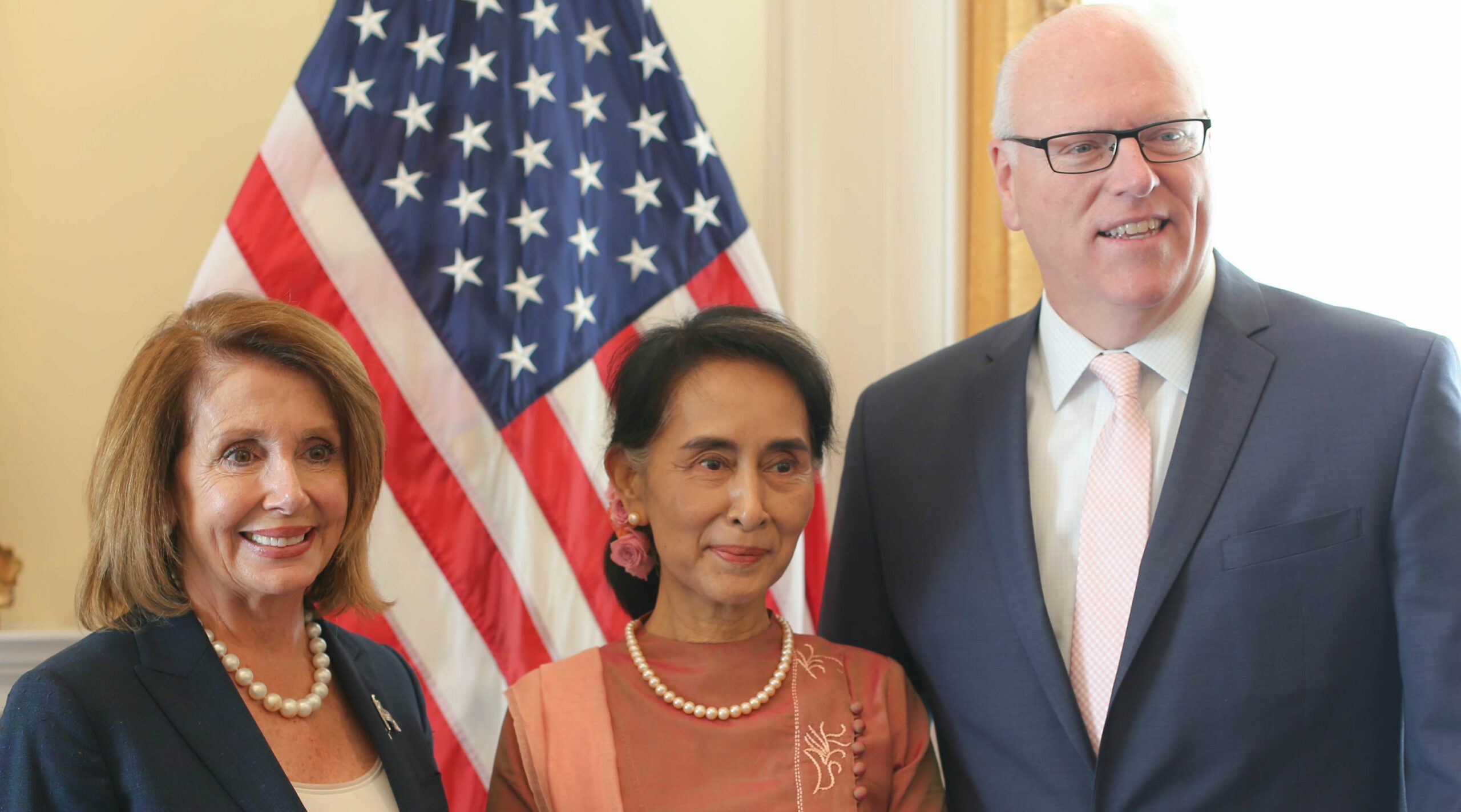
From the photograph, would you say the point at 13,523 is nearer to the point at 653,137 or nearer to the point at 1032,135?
the point at 653,137

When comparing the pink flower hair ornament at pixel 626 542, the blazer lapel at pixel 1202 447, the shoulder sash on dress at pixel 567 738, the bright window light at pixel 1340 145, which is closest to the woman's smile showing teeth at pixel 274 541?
the shoulder sash on dress at pixel 567 738

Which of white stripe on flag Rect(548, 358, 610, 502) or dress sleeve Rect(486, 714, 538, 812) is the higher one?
white stripe on flag Rect(548, 358, 610, 502)

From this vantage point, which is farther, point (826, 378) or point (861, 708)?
point (826, 378)

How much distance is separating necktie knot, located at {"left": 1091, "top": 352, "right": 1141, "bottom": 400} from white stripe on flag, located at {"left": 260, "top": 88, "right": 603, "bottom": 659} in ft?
4.46

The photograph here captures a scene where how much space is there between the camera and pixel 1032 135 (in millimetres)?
1874

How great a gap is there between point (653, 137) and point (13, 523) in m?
1.74

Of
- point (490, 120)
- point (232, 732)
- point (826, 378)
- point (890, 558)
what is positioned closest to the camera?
point (232, 732)

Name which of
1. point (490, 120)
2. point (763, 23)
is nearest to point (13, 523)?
point (490, 120)

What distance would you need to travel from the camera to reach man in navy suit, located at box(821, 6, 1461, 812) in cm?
166

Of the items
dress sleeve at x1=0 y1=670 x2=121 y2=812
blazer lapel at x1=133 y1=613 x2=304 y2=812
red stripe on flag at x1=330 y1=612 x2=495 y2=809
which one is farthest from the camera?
red stripe on flag at x1=330 y1=612 x2=495 y2=809

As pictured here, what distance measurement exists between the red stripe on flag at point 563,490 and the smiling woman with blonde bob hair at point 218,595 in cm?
101

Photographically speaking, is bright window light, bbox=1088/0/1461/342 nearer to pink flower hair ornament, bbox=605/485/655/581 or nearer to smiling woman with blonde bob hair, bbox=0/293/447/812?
pink flower hair ornament, bbox=605/485/655/581

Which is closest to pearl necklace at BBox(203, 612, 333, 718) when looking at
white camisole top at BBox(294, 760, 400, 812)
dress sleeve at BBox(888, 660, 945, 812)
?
white camisole top at BBox(294, 760, 400, 812)

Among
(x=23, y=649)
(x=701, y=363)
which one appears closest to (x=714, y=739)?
(x=701, y=363)
